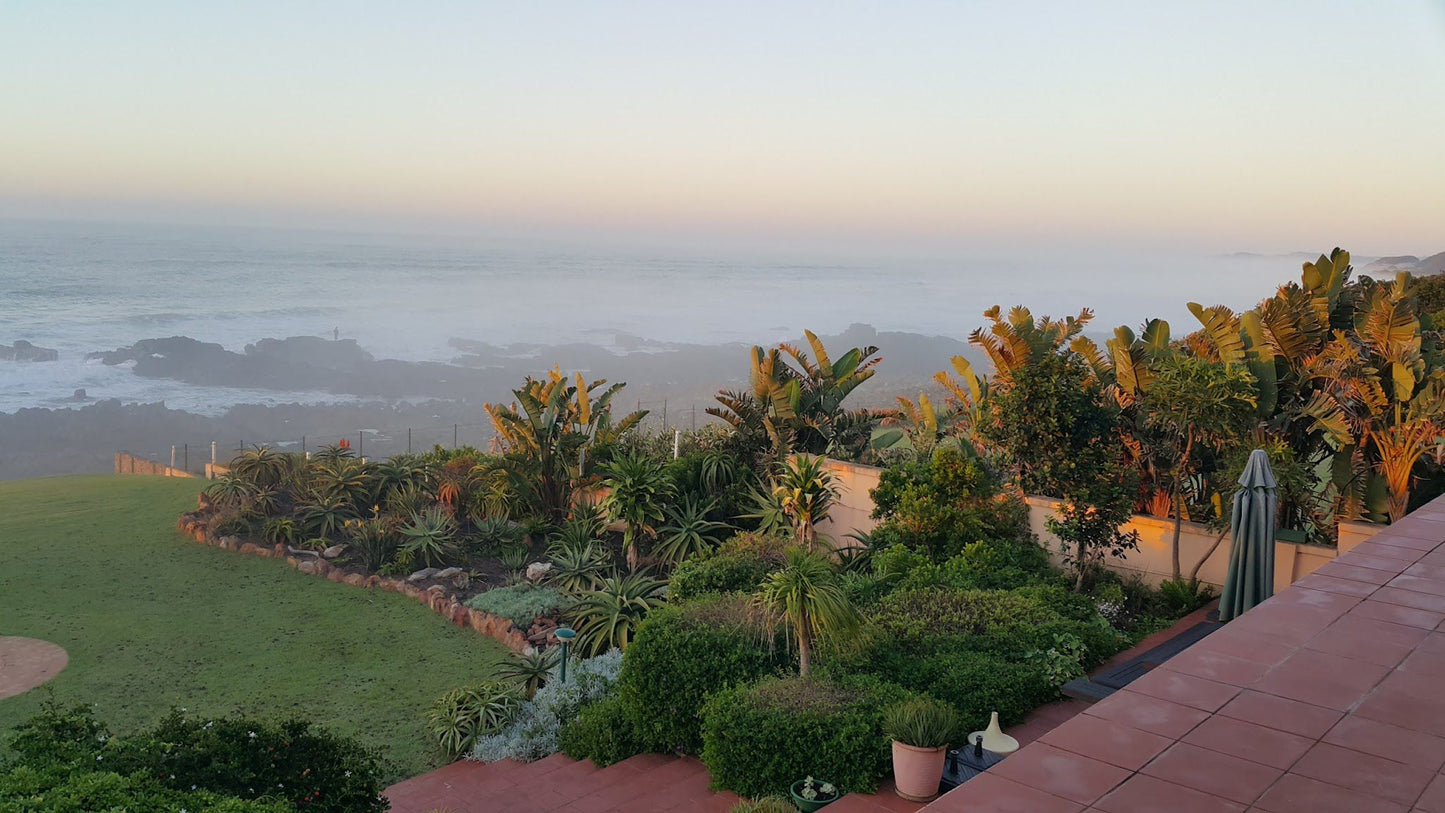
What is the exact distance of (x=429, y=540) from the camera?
14.4m

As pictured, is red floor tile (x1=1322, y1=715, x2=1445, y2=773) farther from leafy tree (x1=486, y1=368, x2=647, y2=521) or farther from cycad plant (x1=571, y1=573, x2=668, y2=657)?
leafy tree (x1=486, y1=368, x2=647, y2=521)

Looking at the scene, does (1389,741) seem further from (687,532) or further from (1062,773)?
(687,532)

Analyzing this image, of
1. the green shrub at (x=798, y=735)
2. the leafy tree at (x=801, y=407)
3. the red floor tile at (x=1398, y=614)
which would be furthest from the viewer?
the leafy tree at (x=801, y=407)

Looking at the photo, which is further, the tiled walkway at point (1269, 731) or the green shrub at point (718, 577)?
the green shrub at point (718, 577)

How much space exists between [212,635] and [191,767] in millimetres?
6735

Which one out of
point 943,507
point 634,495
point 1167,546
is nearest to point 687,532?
point 634,495

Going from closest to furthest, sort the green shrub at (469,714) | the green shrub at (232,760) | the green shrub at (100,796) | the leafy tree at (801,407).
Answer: the green shrub at (100,796) → the green shrub at (232,760) → the green shrub at (469,714) → the leafy tree at (801,407)

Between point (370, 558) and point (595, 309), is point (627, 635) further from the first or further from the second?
point (595, 309)

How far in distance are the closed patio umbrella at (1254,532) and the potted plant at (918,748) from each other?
3685 mm

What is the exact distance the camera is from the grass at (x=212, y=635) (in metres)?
9.73

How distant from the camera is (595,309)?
3949 inches

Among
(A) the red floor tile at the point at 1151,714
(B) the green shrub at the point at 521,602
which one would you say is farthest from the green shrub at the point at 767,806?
(B) the green shrub at the point at 521,602

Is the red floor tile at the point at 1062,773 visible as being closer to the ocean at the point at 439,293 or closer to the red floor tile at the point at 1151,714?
the red floor tile at the point at 1151,714

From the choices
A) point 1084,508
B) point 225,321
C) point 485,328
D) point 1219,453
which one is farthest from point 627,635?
point 485,328
